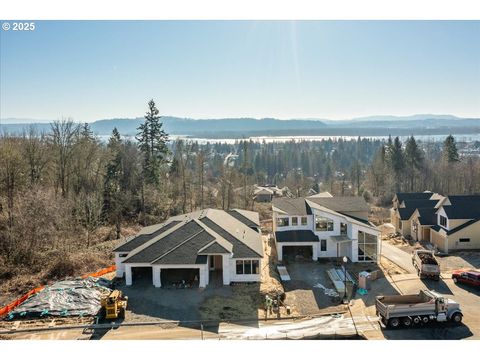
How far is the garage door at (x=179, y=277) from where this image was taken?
2319 centimetres

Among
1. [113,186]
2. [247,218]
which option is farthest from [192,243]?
[113,186]

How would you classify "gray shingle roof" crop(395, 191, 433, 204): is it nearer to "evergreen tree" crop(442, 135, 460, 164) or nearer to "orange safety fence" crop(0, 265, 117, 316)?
"evergreen tree" crop(442, 135, 460, 164)

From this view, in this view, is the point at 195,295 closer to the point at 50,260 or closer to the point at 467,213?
the point at 50,260

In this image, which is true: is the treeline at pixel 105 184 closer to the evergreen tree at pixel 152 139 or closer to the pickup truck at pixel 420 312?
the evergreen tree at pixel 152 139

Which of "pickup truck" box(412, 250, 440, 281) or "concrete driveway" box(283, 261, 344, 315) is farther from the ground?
"pickup truck" box(412, 250, 440, 281)

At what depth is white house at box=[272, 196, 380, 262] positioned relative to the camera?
96.9ft

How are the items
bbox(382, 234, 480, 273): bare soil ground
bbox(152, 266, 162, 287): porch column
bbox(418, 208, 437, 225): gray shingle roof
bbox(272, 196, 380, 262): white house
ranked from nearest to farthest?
1. bbox(152, 266, 162, 287): porch column
2. bbox(382, 234, 480, 273): bare soil ground
3. bbox(272, 196, 380, 262): white house
4. bbox(418, 208, 437, 225): gray shingle roof

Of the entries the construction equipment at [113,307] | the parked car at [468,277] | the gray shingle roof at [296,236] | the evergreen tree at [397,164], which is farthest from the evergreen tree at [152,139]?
the evergreen tree at [397,164]

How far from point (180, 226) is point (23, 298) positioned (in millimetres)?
10390

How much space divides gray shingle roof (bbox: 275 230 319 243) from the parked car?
31.9 ft

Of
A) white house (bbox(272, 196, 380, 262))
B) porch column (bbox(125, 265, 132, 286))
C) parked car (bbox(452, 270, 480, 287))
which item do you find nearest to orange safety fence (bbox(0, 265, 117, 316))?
porch column (bbox(125, 265, 132, 286))

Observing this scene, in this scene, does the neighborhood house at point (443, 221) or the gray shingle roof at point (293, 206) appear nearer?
the gray shingle roof at point (293, 206)

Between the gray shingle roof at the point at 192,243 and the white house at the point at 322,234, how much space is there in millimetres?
3184

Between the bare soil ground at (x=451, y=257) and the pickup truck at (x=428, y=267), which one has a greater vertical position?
the pickup truck at (x=428, y=267)
